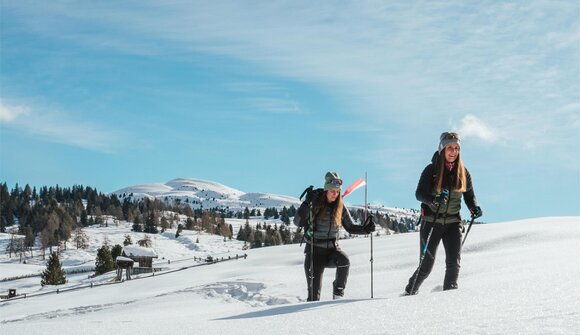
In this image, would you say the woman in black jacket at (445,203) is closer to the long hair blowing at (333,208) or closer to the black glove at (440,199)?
the black glove at (440,199)

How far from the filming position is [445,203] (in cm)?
Answer: 705

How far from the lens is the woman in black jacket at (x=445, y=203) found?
23.1 ft

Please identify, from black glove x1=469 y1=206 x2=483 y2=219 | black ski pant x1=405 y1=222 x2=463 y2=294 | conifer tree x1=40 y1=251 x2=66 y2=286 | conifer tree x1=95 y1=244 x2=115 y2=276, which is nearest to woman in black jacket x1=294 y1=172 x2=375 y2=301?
black ski pant x1=405 y1=222 x2=463 y2=294

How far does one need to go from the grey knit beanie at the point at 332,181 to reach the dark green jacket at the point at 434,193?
4.94ft

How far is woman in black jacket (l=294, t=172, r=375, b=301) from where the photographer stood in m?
8.42

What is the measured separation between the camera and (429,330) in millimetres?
3719

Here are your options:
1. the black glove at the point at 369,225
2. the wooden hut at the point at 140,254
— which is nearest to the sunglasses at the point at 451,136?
the black glove at the point at 369,225

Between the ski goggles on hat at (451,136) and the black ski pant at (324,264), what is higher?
the ski goggles on hat at (451,136)

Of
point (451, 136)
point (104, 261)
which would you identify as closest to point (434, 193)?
point (451, 136)

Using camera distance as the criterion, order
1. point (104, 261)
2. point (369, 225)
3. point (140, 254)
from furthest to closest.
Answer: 1. point (104, 261)
2. point (140, 254)
3. point (369, 225)

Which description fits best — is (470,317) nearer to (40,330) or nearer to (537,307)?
(537,307)

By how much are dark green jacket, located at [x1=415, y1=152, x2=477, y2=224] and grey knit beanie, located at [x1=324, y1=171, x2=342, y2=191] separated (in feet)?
4.94

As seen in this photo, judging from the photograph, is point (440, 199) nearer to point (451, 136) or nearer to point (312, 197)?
point (451, 136)

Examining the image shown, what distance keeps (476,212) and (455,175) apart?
1.81 ft
